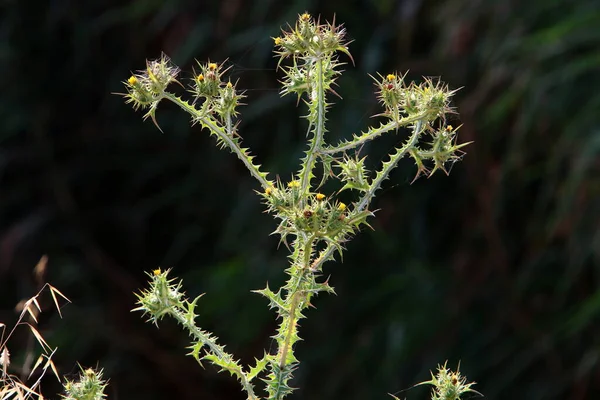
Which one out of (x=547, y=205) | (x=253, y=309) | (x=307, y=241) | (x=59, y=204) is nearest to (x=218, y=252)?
(x=253, y=309)

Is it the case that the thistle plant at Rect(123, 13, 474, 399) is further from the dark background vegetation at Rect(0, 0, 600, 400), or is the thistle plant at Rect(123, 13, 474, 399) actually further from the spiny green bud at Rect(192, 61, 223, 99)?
the dark background vegetation at Rect(0, 0, 600, 400)

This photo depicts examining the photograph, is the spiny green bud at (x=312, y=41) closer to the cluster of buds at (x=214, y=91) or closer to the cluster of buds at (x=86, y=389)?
the cluster of buds at (x=214, y=91)

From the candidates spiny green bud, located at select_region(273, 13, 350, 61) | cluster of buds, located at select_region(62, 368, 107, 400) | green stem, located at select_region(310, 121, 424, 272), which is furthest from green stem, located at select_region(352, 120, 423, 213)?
cluster of buds, located at select_region(62, 368, 107, 400)

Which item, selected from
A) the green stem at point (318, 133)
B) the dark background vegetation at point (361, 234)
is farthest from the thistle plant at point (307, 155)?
the dark background vegetation at point (361, 234)

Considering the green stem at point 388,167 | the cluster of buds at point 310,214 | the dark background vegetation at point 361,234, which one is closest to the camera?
the cluster of buds at point 310,214

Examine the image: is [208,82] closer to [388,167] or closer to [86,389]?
[388,167]

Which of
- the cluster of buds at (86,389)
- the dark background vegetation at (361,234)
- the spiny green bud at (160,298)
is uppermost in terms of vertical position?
the dark background vegetation at (361,234)

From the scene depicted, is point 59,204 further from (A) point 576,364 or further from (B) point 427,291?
(A) point 576,364
